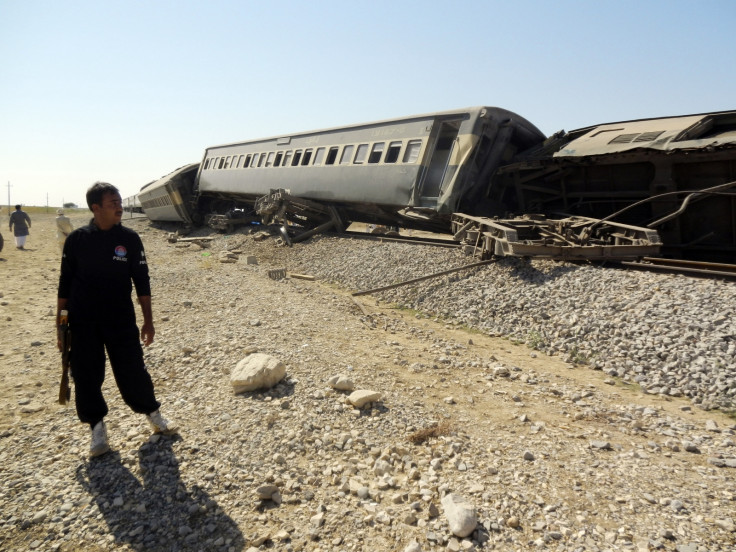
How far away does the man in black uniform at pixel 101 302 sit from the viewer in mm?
3504

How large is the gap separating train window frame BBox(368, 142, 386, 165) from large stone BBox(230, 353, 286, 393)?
412 inches

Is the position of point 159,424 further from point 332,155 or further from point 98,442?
point 332,155

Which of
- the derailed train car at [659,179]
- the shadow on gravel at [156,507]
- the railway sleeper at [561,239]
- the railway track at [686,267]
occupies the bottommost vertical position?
the shadow on gravel at [156,507]

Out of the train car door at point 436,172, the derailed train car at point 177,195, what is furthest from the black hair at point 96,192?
the derailed train car at point 177,195

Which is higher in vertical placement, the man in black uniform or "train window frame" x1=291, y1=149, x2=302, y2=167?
"train window frame" x1=291, y1=149, x2=302, y2=167

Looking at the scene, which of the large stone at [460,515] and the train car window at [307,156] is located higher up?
the train car window at [307,156]

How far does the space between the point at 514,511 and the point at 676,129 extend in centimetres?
1031

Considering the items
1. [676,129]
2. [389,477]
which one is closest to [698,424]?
[389,477]

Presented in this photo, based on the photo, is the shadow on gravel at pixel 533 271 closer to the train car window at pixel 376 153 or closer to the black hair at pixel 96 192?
the train car window at pixel 376 153

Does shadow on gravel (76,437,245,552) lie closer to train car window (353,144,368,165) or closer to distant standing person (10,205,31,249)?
train car window (353,144,368,165)

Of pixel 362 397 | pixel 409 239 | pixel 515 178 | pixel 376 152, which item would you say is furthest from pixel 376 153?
pixel 362 397

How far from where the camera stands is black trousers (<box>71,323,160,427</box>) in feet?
11.7

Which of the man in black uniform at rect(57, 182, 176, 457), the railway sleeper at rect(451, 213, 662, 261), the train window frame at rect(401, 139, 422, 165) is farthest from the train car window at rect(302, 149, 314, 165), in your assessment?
the man in black uniform at rect(57, 182, 176, 457)

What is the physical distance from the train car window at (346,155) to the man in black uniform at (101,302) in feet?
40.3
